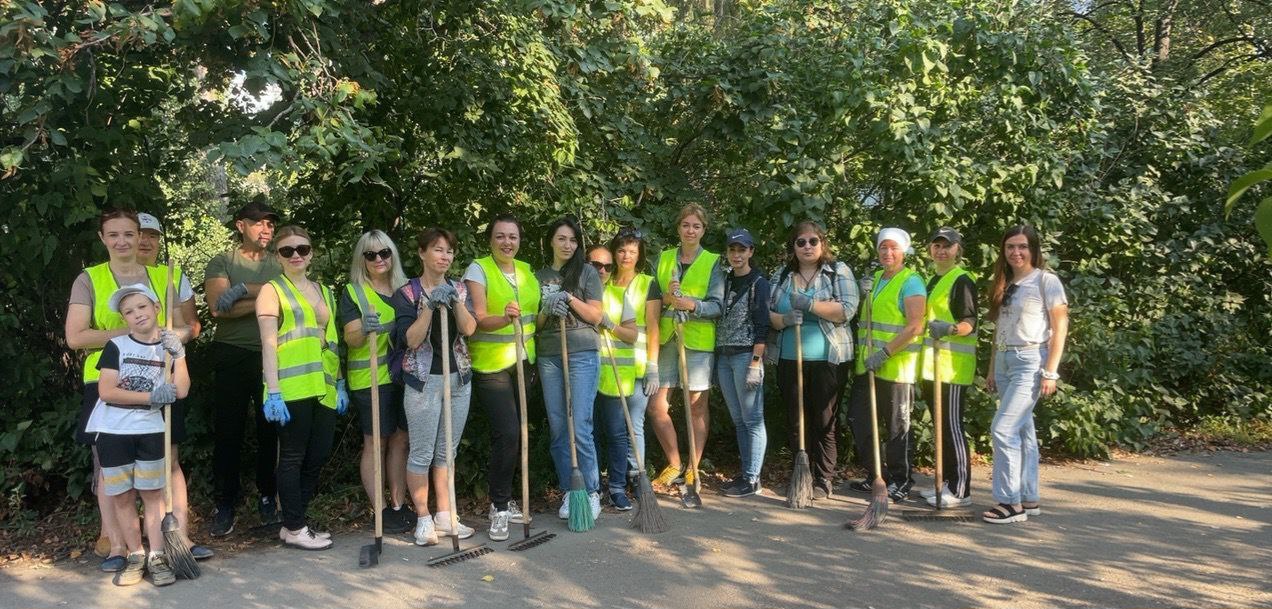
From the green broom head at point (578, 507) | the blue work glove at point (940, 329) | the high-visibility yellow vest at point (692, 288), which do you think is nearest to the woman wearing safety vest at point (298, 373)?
the green broom head at point (578, 507)

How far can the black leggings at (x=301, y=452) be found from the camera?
502cm

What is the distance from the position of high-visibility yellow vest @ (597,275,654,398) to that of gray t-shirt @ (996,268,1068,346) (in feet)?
7.29

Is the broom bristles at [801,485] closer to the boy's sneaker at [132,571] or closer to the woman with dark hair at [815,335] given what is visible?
the woman with dark hair at [815,335]

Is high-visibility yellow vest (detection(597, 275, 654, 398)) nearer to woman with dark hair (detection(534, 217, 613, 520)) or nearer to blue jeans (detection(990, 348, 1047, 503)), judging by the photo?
woman with dark hair (detection(534, 217, 613, 520))

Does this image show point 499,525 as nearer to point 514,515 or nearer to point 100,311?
point 514,515

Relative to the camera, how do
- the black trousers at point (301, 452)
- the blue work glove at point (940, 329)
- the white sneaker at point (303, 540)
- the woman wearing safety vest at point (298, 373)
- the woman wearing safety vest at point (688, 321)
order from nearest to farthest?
the woman wearing safety vest at point (298, 373), the black trousers at point (301, 452), the white sneaker at point (303, 540), the blue work glove at point (940, 329), the woman wearing safety vest at point (688, 321)

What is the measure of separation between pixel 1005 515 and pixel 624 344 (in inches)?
98.0

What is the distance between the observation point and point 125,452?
464 centimetres

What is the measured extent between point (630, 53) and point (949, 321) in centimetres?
267

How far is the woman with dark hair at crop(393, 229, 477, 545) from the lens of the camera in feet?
16.9

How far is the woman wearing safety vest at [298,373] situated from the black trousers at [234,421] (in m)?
0.27

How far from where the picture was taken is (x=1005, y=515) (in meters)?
5.66

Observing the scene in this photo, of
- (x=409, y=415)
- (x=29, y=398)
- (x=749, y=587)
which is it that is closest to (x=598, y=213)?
(x=409, y=415)

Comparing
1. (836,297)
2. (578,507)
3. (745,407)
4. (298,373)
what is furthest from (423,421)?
(836,297)
